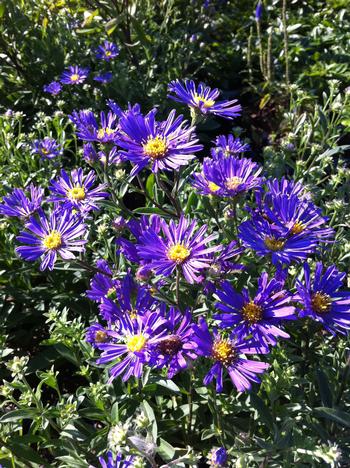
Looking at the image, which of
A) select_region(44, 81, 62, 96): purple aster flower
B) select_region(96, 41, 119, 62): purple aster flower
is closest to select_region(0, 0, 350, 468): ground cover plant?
select_region(44, 81, 62, 96): purple aster flower

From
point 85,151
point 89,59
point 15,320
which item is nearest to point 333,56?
point 89,59

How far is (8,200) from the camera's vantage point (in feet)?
6.48

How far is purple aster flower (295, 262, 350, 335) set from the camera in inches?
55.9

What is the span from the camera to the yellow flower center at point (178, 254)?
1491 millimetres

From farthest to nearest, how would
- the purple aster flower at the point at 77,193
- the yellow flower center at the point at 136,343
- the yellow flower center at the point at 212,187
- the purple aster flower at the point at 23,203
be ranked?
the purple aster flower at the point at 23,203, the purple aster flower at the point at 77,193, the yellow flower center at the point at 212,187, the yellow flower center at the point at 136,343

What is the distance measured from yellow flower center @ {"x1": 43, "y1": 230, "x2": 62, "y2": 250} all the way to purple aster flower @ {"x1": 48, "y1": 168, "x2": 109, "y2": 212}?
0.12 m

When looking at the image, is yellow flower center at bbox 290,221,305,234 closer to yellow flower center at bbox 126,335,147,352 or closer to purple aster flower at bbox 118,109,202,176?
purple aster flower at bbox 118,109,202,176

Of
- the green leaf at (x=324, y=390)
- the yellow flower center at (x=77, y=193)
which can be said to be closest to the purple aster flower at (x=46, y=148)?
the yellow flower center at (x=77, y=193)

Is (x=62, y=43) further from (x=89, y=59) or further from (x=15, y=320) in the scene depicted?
(x=15, y=320)

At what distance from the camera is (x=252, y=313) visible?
1.46 meters

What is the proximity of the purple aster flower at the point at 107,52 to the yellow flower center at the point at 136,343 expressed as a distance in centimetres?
322

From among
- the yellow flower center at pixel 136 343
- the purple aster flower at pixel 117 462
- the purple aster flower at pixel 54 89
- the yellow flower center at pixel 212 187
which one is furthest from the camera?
the purple aster flower at pixel 54 89

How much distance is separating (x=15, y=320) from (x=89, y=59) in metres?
2.76

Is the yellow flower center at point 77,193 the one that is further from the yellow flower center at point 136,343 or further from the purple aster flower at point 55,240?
the yellow flower center at point 136,343
